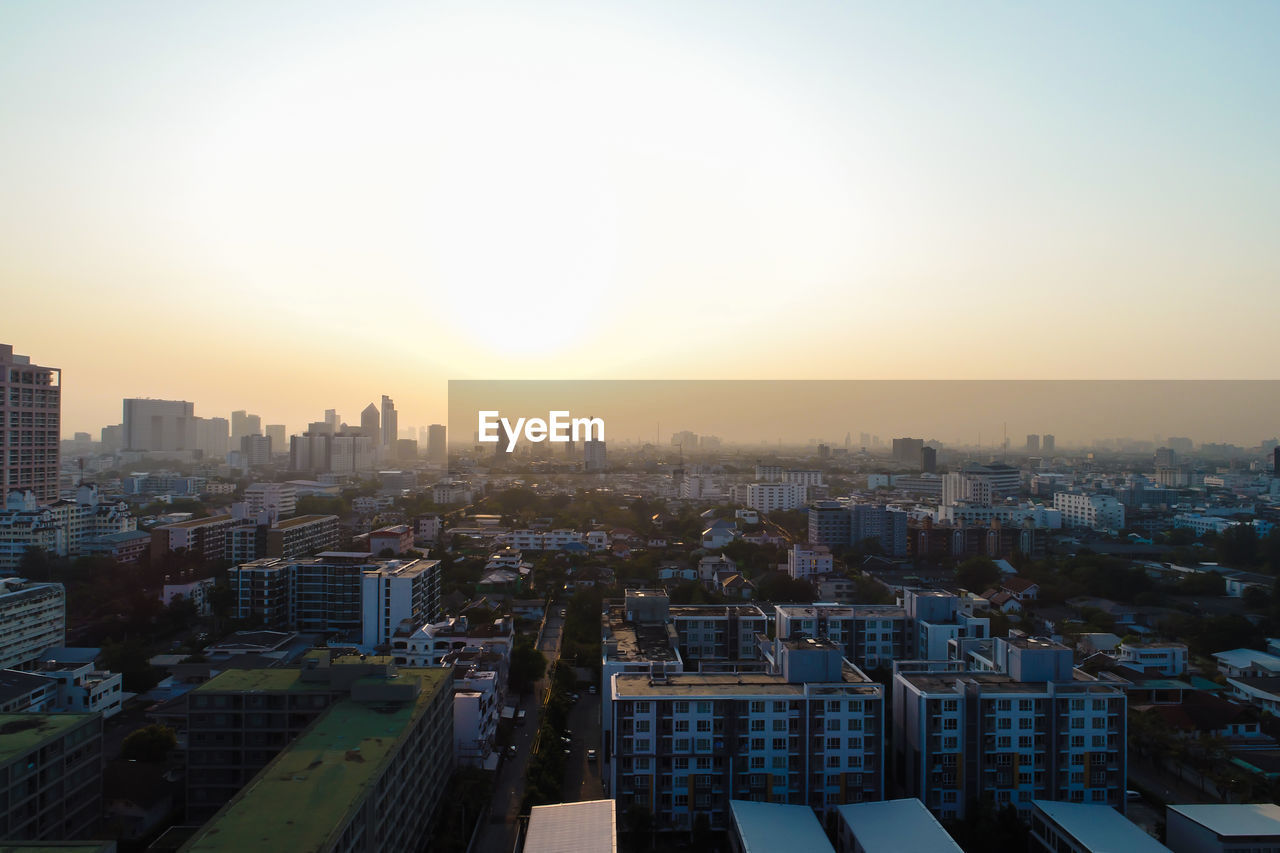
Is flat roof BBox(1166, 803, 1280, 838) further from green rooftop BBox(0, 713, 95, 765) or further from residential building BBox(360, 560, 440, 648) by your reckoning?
residential building BBox(360, 560, 440, 648)

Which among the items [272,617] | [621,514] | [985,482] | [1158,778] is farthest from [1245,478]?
[272,617]

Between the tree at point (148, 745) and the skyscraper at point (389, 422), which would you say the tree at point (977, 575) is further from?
the skyscraper at point (389, 422)

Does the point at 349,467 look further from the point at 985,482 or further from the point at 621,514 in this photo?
the point at 985,482

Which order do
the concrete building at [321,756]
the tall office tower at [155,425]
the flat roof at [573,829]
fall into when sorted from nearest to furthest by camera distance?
the concrete building at [321,756]
the flat roof at [573,829]
the tall office tower at [155,425]

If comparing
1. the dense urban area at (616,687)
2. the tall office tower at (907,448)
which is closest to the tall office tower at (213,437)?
the dense urban area at (616,687)

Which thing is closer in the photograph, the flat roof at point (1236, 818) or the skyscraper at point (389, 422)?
the flat roof at point (1236, 818)

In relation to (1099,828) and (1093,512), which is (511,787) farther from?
(1093,512)

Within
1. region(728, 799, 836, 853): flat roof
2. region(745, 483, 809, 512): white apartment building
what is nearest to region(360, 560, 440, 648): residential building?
region(728, 799, 836, 853): flat roof
